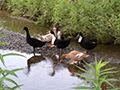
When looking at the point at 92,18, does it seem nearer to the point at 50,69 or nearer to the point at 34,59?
the point at 34,59

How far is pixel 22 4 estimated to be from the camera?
1360 centimetres

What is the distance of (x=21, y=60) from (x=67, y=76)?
1.89 meters

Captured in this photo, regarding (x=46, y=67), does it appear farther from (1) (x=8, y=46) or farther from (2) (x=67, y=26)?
(2) (x=67, y=26)

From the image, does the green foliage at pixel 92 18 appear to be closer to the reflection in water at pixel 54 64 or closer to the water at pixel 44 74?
the reflection in water at pixel 54 64

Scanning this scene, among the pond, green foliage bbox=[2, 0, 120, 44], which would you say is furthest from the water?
green foliage bbox=[2, 0, 120, 44]

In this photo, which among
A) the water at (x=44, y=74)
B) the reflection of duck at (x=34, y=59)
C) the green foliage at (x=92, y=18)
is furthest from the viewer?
the green foliage at (x=92, y=18)

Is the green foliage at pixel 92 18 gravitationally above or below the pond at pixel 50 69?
above

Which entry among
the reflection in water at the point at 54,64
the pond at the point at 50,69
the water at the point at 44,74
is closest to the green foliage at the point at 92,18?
the pond at the point at 50,69

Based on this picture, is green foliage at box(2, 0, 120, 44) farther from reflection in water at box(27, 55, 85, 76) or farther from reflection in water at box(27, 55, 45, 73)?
reflection in water at box(27, 55, 45, 73)

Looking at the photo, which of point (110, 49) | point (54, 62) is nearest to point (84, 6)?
point (110, 49)

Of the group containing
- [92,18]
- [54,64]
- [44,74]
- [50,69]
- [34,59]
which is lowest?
[44,74]

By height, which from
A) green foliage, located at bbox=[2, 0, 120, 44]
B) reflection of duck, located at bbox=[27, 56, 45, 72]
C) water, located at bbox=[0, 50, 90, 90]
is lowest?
water, located at bbox=[0, 50, 90, 90]

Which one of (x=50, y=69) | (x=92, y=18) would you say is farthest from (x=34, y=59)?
(x=92, y=18)

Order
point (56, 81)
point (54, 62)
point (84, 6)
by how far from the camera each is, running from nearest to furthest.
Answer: point (56, 81) → point (54, 62) → point (84, 6)
